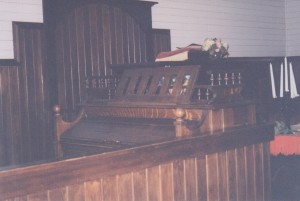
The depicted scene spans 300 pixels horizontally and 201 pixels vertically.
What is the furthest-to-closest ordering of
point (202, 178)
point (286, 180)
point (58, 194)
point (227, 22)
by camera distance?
point (227, 22)
point (286, 180)
point (202, 178)
point (58, 194)

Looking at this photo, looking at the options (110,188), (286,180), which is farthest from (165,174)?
(286,180)

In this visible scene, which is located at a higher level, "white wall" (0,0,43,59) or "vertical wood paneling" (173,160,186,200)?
"white wall" (0,0,43,59)

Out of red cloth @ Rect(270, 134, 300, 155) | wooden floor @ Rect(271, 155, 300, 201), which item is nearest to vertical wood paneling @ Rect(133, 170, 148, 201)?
wooden floor @ Rect(271, 155, 300, 201)

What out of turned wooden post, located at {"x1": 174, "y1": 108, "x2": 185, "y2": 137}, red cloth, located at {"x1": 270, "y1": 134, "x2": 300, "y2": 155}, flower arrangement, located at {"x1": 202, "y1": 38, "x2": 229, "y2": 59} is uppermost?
flower arrangement, located at {"x1": 202, "y1": 38, "x2": 229, "y2": 59}

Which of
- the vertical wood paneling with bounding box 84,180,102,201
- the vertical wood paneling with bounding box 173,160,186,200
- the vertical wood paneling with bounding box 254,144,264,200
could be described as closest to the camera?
the vertical wood paneling with bounding box 84,180,102,201

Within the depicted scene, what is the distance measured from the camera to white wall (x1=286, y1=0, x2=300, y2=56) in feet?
33.0

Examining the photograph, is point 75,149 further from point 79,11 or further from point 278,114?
point 278,114

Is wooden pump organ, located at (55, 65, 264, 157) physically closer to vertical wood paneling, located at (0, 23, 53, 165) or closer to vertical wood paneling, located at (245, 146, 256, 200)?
vertical wood paneling, located at (245, 146, 256, 200)

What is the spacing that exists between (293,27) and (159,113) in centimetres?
720

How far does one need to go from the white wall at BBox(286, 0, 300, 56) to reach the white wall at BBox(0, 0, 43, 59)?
651 centimetres

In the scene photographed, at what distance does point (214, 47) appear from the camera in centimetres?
406

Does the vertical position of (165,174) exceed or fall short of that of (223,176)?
it exceeds it

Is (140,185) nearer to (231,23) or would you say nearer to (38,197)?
(38,197)

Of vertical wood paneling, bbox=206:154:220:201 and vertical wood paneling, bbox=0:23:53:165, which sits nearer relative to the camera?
vertical wood paneling, bbox=206:154:220:201
